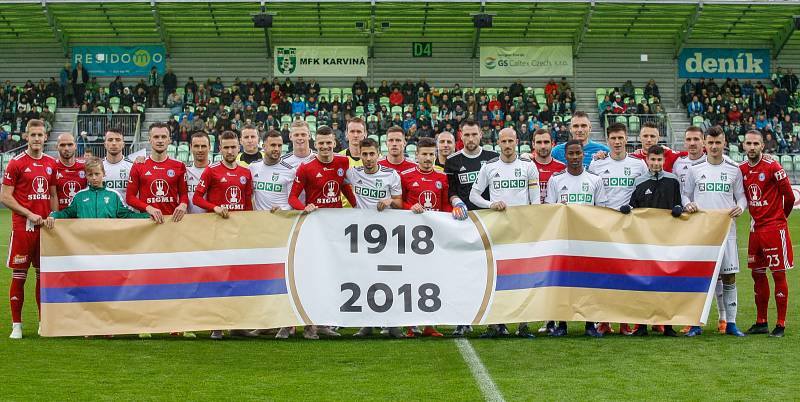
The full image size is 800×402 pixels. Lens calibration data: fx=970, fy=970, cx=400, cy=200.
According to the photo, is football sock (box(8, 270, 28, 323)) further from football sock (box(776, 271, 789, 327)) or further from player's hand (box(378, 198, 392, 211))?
football sock (box(776, 271, 789, 327))

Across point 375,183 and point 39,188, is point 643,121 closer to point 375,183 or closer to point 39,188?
point 375,183

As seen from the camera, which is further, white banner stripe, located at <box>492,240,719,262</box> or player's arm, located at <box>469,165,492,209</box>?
player's arm, located at <box>469,165,492,209</box>

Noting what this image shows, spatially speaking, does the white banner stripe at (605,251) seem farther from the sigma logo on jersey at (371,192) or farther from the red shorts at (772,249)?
the sigma logo on jersey at (371,192)

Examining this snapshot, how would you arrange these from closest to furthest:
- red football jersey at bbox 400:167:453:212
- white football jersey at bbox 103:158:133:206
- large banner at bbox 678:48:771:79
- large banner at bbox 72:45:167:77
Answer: red football jersey at bbox 400:167:453:212, white football jersey at bbox 103:158:133:206, large banner at bbox 72:45:167:77, large banner at bbox 678:48:771:79

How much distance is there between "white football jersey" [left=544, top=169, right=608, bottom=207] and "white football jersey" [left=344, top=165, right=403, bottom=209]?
1362 mm

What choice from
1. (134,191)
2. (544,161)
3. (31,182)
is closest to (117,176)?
(134,191)

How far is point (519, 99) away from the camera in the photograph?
33219 millimetres

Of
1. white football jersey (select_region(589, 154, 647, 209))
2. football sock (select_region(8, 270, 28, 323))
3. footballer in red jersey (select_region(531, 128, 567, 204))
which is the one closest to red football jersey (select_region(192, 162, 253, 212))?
football sock (select_region(8, 270, 28, 323))

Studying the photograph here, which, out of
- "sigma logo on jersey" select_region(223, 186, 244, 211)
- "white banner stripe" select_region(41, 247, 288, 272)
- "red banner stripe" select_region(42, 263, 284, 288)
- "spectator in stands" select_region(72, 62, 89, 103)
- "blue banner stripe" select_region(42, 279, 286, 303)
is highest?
"spectator in stands" select_region(72, 62, 89, 103)

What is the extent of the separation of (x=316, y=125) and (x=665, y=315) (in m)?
23.3

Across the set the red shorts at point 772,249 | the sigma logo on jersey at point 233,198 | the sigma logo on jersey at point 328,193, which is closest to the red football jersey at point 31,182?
the sigma logo on jersey at point 233,198

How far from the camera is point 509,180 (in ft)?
27.9

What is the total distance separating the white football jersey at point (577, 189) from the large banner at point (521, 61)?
2866 centimetres

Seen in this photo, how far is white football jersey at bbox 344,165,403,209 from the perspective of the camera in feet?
28.1
